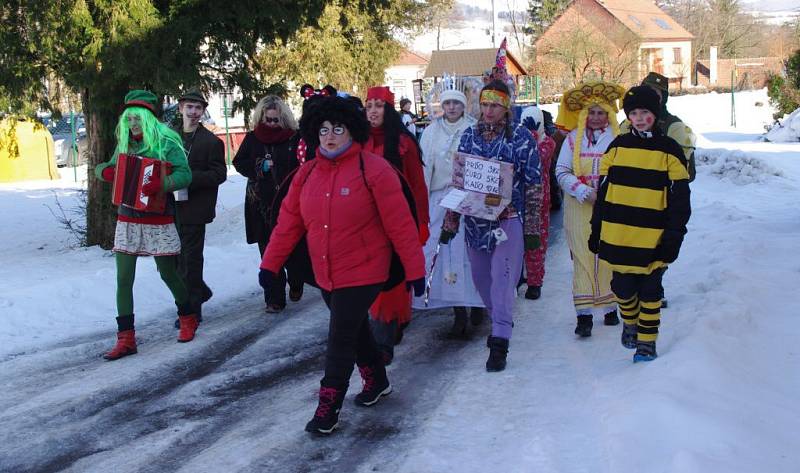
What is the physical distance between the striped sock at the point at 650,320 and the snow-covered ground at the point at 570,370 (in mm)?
194

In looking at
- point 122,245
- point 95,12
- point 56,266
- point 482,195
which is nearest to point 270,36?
point 95,12

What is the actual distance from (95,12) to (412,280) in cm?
753

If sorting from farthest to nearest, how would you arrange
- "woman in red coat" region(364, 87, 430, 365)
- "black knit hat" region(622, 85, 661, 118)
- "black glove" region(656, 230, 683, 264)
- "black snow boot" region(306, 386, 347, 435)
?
1. "woman in red coat" region(364, 87, 430, 365)
2. "black knit hat" region(622, 85, 661, 118)
3. "black glove" region(656, 230, 683, 264)
4. "black snow boot" region(306, 386, 347, 435)

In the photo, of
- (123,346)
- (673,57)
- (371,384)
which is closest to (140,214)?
(123,346)

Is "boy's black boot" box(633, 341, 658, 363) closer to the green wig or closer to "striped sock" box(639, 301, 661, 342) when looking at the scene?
"striped sock" box(639, 301, 661, 342)

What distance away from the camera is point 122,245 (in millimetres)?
6941

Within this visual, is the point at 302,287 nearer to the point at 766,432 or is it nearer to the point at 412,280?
the point at 412,280

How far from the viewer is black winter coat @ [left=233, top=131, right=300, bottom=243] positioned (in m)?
8.30

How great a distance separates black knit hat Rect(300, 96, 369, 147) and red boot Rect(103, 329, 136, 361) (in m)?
2.85

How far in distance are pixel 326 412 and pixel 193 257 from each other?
3.19 metres

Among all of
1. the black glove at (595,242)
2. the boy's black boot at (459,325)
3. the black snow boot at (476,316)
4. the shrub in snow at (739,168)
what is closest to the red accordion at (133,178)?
the boy's black boot at (459,325)

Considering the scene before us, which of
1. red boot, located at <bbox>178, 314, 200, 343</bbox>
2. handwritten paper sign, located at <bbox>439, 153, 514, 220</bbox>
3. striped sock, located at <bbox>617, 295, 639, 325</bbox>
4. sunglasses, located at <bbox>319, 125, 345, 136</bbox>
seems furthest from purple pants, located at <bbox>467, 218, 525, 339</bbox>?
red boot, located at <bbox>178, 314, 200, 343</bbox>

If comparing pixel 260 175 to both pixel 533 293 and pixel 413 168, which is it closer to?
pixel 413 168

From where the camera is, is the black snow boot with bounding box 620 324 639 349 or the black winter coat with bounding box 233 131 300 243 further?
the black winter coat with bounding box 233 131 300 243
